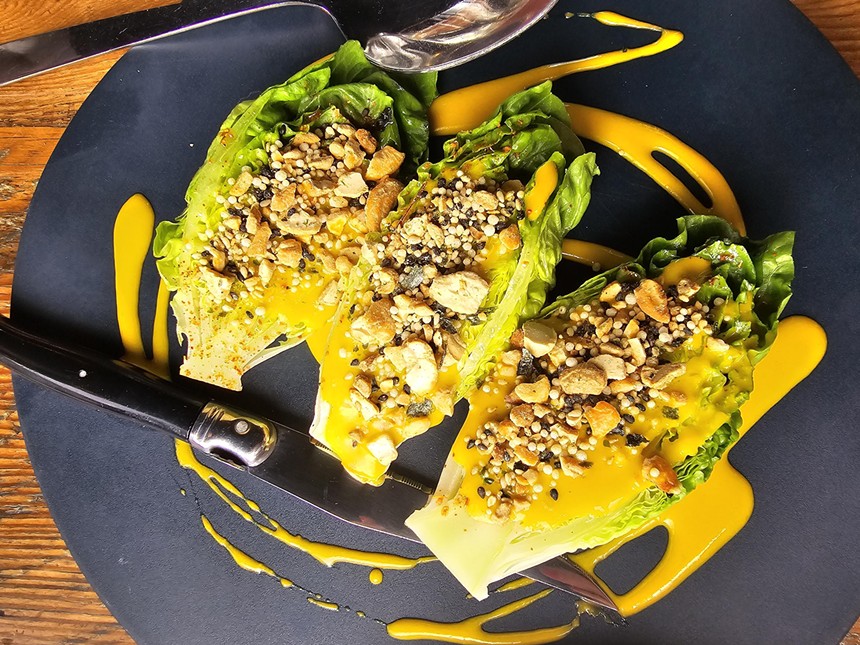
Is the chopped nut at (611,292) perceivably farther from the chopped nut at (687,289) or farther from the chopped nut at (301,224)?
the chopped nut at (301,224)

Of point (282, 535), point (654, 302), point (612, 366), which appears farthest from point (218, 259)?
point (654, 302)

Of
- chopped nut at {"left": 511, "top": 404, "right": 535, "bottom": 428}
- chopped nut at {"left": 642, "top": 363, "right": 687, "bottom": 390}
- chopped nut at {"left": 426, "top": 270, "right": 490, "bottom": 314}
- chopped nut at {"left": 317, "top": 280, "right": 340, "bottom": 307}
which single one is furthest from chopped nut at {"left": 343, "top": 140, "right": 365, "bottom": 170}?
chopped nut at {"left": 642, "top": 363, "right": 687, "bottom": 390}

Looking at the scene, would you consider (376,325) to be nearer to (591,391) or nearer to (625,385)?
(591,391)

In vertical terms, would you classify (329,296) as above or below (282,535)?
above

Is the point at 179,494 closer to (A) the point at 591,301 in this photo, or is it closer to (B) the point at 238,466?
(B) the point at 238,466

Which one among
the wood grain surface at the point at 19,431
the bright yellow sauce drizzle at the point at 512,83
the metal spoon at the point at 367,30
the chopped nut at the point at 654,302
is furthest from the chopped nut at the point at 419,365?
the wood grain surface at the point at 19,431

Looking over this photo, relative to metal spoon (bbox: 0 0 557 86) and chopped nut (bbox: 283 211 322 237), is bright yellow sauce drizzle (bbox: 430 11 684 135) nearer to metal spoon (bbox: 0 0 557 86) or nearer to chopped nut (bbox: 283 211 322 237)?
metal spoon (bbox: 0 0 557 86)
